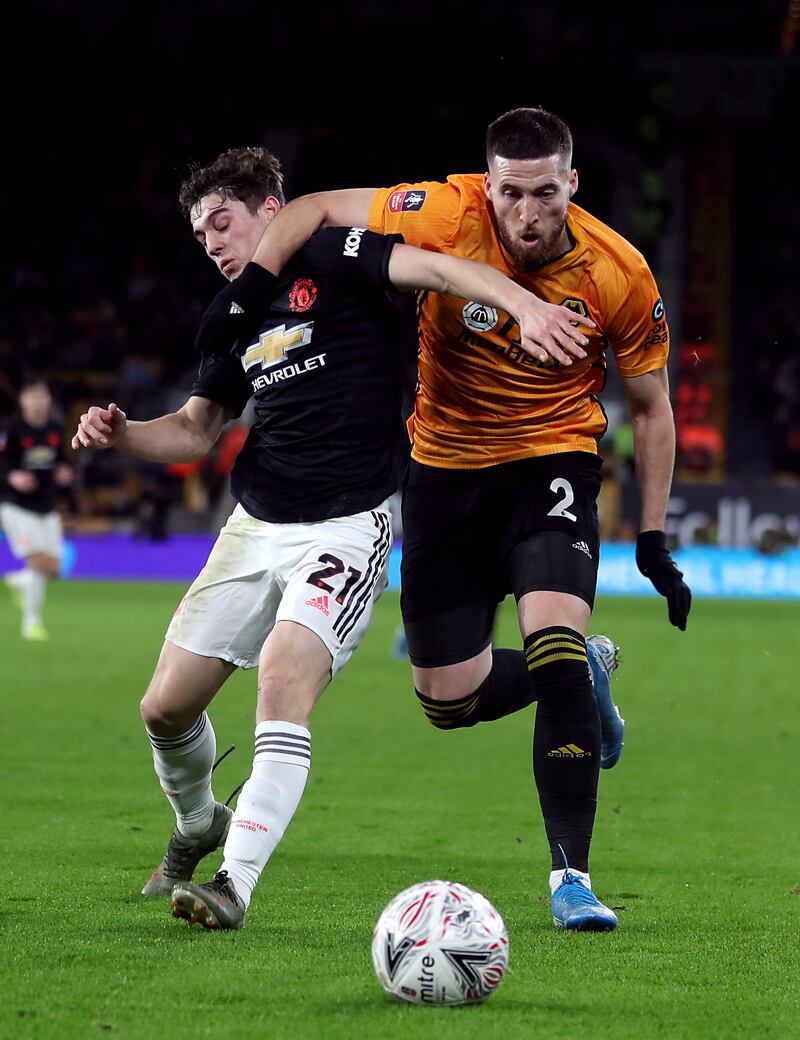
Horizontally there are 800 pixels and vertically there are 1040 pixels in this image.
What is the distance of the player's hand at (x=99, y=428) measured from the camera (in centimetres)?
471

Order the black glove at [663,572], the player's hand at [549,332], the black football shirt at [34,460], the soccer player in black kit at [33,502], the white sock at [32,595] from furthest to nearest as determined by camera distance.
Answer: the black football shirt at [34,460], the soccer player in black kit at [33,502], the white sock at [32,595], the black glove at [663,572], the player's hand at [549,332]

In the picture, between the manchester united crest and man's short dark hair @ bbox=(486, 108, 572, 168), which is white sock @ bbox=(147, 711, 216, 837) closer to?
the manchester united crest

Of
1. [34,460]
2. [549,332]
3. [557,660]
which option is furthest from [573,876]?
[34,460]

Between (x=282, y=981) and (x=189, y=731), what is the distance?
4.10 feet

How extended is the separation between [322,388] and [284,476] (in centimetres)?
28

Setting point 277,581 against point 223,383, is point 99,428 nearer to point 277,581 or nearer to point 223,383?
point 223,383

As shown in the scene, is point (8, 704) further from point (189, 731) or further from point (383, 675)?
point (189, 731)

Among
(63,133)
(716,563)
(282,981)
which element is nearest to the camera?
(282,981)

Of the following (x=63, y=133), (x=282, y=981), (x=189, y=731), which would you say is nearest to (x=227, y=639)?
(x=189, y=731)

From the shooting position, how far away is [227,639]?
4715 millimetres

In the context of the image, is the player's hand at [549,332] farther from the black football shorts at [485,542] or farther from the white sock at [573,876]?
the white sock at [573,876]

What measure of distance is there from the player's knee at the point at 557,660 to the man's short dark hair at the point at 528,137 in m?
1.33

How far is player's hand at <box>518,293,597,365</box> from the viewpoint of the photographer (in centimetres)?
418

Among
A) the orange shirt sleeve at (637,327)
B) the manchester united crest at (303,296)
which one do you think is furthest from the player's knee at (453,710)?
the manchester united crest at (303,296)
